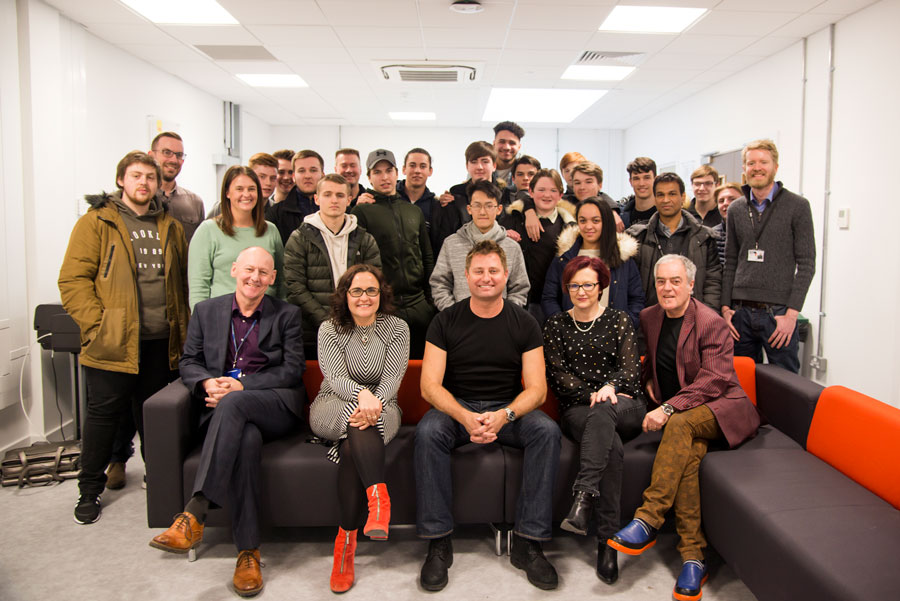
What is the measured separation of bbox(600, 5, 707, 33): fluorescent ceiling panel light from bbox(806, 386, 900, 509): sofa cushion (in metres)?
3.32

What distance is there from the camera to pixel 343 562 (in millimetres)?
2410

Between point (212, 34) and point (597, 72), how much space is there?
4.03 m

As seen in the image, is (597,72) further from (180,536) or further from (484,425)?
(180,536)

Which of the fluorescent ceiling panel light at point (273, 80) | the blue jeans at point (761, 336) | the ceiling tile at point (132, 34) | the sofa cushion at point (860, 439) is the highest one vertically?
the fluorescent ceiling panel light at point (273, 80)

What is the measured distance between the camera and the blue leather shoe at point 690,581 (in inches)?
89.2

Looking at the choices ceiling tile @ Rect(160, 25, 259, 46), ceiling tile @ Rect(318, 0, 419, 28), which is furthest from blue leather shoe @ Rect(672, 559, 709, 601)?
ceiling tile @ Rect(160, 25, 259, 46)

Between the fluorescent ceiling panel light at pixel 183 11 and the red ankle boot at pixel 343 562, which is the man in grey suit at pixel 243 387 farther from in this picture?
the fluorescent ceiling panel light at pixel 183 11

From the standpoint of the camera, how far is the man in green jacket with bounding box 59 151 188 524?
2877mm

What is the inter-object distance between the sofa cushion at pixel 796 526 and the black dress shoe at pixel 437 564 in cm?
106

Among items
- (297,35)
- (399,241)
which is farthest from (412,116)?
(399,241)

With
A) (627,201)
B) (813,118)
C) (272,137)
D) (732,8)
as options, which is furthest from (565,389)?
(272,137)

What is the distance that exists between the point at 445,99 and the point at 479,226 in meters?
5.57

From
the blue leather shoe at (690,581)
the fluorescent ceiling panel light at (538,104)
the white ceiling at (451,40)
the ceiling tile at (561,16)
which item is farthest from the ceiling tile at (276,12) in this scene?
the blue leather shoe at (690,581)

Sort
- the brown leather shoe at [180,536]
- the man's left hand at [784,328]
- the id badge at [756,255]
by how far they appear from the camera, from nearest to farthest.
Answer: the brown leather shoe at [180,536] < the man's left hand at [784,328] < the id badge at [756,255]
